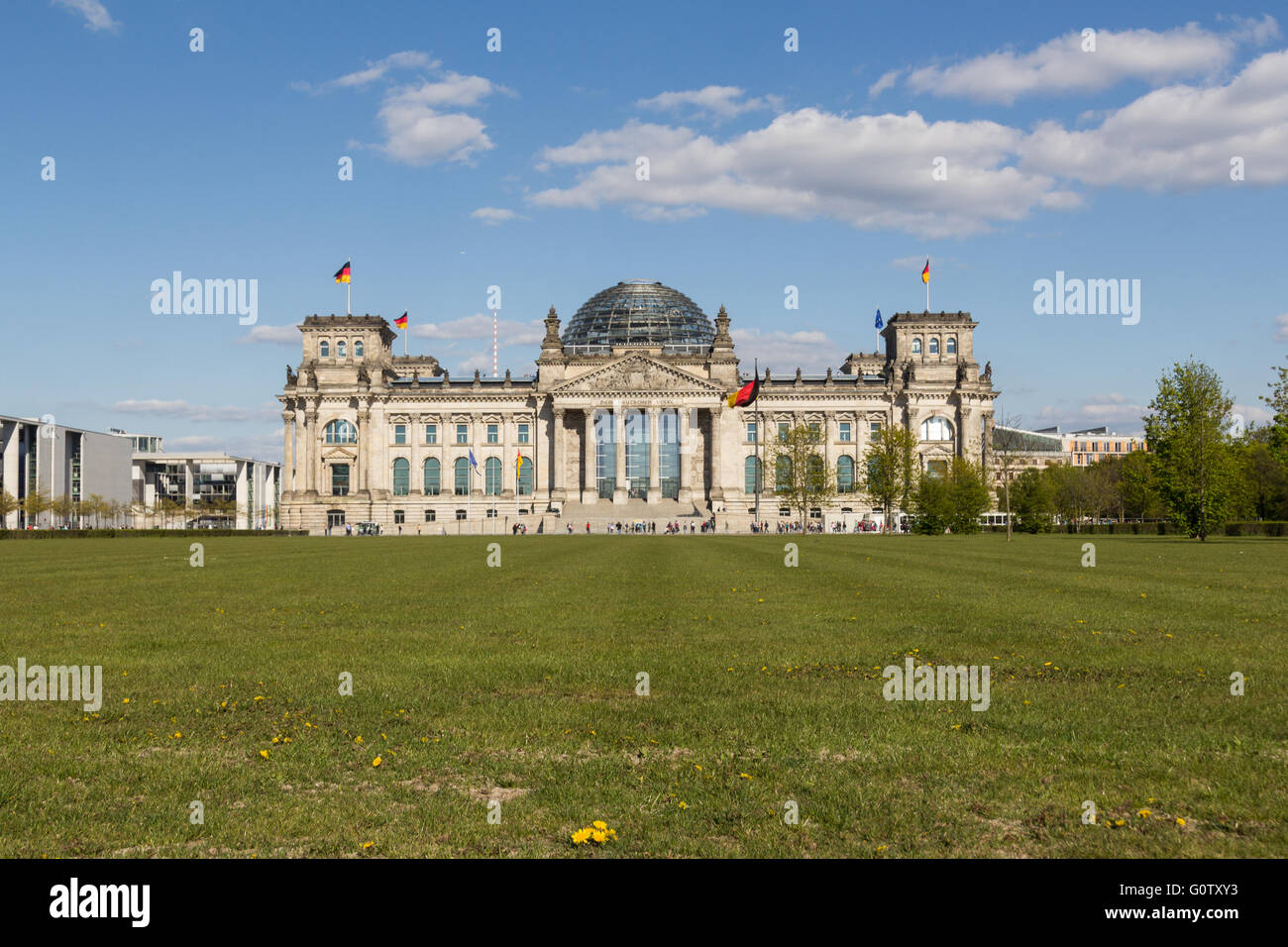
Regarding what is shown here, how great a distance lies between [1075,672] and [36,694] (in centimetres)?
1367

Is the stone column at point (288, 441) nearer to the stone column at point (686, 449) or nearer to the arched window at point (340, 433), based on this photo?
the arched window at point (340, 433)

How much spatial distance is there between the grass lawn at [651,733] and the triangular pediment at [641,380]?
109 meters

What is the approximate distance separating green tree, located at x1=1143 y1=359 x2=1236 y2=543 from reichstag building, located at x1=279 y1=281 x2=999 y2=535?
2270 inches

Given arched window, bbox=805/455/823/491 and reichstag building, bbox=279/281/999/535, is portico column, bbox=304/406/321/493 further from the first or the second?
arched window, bbox=805/455/823/491

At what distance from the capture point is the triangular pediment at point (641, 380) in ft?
426

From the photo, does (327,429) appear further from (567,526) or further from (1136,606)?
(1136,606)

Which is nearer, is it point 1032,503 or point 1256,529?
point 1256,529

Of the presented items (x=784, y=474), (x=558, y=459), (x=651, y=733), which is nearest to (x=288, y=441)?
(x=558, y=459)

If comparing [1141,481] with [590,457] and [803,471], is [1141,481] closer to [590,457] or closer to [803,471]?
[803,471]

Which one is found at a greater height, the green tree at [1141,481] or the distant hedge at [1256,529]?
the green tree at [1141,481]

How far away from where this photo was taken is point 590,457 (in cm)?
13412

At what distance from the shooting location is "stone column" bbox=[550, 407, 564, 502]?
13025 cm

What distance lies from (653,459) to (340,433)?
44106 millimetres

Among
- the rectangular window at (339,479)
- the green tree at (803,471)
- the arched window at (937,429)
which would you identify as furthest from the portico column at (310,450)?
the arched window at (937,429)
